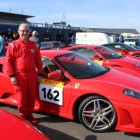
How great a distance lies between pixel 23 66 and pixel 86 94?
1.12 metres

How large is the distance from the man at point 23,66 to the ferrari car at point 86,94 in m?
0.32

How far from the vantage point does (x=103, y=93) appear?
449 cm

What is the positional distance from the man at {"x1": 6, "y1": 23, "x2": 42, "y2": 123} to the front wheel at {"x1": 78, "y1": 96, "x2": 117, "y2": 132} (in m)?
0.92

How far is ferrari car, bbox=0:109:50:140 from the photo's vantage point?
2.79 metres

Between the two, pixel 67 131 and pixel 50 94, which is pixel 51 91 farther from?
pixel 67 131

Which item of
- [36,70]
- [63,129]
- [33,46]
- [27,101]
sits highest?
[33,46]

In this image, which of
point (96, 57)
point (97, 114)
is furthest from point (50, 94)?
point (96, 57)

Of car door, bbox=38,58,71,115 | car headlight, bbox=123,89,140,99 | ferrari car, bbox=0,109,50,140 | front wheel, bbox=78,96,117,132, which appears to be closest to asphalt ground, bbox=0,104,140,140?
front wheel, bbox=78,96,117,132

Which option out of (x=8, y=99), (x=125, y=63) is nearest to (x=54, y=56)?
(x=8, y=99)

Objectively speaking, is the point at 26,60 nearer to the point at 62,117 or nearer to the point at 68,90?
the point at 68,90

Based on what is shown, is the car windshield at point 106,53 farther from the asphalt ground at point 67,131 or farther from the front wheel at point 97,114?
the front wheel at point 97,114

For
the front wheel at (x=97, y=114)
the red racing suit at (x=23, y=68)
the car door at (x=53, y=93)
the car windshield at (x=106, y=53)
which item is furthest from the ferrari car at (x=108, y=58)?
the red racing suit at (x=23, y=68)

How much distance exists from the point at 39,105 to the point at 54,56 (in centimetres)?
93

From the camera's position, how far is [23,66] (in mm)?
4797
